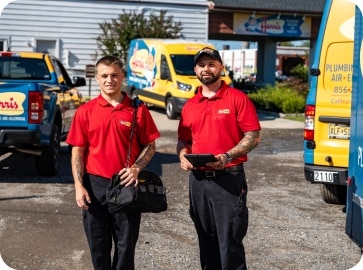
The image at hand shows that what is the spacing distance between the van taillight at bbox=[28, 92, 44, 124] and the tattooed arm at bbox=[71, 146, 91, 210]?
4.58 metres

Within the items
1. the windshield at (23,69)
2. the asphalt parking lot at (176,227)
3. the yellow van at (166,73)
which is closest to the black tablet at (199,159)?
the asphalt parking lot at (176,227)

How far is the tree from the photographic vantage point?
969 inches

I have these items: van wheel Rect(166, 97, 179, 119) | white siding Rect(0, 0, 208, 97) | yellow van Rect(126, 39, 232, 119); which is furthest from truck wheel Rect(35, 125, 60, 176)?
white siding Rect(0, 0, 208, 97)

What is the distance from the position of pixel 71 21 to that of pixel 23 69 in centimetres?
1480

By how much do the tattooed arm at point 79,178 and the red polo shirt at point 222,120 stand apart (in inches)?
31.3

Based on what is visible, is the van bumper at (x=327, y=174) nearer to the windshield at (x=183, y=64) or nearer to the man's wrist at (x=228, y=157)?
the man's wrist at (x=228, y=157)

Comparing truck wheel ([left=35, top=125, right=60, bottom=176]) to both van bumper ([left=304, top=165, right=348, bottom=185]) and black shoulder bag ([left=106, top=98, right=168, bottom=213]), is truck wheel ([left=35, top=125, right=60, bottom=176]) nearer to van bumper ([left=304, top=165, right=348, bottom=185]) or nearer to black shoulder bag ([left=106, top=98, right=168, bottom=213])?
van bumper ([left=304, top=165, right=348, bottom=185])

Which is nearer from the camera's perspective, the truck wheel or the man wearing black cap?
the man wearing black cap

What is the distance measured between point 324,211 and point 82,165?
4.31m

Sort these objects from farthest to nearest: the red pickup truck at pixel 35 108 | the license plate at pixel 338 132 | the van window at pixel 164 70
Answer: the van window at pixel 164 70 → the red pickup truck at pixel 35 108 → the license plate at pixel 338 132

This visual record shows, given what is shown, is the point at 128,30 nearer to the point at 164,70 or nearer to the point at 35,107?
the point at 164,70

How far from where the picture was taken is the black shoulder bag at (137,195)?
4.20 metres

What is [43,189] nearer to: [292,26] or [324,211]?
[324,211]

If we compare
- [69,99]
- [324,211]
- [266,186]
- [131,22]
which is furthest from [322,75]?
[131,22]
